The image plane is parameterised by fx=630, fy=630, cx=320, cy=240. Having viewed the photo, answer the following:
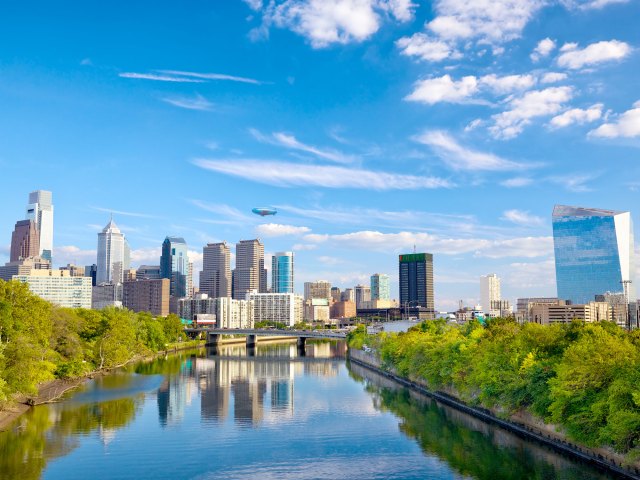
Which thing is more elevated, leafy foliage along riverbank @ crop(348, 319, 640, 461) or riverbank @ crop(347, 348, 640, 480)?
leafy foliage along riverbank @ crop(348, 319, 640, 461)

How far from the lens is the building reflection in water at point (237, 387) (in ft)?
239

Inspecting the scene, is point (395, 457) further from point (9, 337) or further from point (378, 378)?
point (378, 378)

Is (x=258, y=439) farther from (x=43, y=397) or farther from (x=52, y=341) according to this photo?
(x=52, y=341)

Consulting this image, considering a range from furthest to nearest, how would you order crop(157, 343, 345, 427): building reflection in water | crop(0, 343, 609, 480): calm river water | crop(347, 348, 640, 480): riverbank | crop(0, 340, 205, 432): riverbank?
crop(157, 343, 345, 427): building reflection in water → crop(0, 340, 205, 432): riverbank → crop(0, 343, 609, 480): calm river water → crop(347, 348, 640, 480): riverbank

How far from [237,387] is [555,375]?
2226 inches

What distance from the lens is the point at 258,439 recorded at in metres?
58.5

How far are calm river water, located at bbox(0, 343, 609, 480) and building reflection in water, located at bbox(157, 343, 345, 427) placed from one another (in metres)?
0.33

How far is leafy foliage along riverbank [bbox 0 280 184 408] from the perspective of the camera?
6253 centimetres

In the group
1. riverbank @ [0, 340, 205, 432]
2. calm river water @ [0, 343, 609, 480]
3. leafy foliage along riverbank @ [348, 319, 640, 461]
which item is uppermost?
leafy foliage along riverbank @ [348, 319, 640, 461]

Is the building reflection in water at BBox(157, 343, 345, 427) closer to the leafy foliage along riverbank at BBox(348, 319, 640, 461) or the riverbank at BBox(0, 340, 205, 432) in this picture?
the riverbank at BBox(0, 340, 205, 432)

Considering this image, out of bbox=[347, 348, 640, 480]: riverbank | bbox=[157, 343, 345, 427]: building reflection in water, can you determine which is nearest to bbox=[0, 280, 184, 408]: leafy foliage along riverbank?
bbox=[157, 343, 345, 427]: building reflection in water

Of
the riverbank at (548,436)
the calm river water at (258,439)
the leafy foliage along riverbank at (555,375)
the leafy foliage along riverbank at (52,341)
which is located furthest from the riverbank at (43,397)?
the riverbank at (548,436)

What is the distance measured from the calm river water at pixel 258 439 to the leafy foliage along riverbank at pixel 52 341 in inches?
176

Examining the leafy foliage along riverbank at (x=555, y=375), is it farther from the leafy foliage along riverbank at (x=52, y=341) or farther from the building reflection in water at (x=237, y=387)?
the leafy foliage along riverbank at (x=52, y=341)
